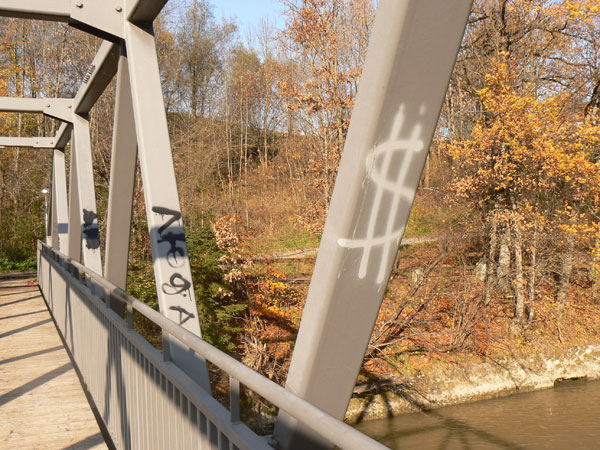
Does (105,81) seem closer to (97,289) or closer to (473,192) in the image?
(97,289)

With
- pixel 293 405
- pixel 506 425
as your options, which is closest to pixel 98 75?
pixel 293 405

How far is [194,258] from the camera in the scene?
49.1 ft

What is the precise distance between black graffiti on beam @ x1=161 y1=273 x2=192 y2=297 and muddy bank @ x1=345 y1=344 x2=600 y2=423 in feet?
36.4

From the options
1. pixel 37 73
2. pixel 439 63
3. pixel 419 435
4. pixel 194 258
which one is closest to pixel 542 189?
pixel 419 435

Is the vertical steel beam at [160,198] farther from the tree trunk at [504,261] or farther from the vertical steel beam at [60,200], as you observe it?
the tree trunk at [504,261]

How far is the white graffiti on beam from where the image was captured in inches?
55.9

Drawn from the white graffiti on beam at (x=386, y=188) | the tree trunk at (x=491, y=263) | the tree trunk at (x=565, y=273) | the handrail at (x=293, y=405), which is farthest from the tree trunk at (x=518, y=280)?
the white graffiti on beam at (x=386, y=188)

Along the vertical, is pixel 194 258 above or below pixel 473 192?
below

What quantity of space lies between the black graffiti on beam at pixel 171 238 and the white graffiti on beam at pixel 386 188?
97.5 inches

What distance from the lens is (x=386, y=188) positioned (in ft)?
4.77

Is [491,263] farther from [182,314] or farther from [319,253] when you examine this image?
[319,253]

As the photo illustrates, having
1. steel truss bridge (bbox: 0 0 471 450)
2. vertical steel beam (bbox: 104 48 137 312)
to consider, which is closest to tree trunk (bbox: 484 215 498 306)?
vertical steel beam (bbox: 104 48 137 312)

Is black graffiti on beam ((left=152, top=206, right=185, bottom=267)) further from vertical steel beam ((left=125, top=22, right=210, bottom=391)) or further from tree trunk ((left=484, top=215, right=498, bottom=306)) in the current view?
tree trunk ((left=484, top=215, right=498, bottom=306))

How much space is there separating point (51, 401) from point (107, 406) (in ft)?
4.80
